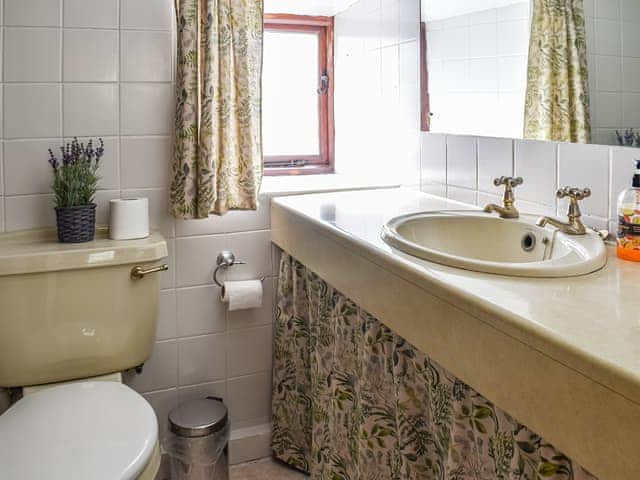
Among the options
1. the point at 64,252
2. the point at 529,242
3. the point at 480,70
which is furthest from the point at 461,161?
the point at 64,252

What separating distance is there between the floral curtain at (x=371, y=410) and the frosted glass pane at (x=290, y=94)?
2.61 feet

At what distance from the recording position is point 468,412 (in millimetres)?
990

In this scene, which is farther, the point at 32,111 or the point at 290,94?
the point at 290,94

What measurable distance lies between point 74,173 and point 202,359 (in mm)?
745

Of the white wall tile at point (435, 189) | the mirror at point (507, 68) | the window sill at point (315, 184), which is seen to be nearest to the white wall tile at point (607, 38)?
the mirror at point (507, 68)

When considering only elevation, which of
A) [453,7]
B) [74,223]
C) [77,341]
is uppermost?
[453,7]

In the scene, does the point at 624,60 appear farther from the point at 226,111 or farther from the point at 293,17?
the point at 293,17

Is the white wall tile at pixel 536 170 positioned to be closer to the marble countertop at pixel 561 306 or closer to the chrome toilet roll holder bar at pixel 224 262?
the marble countertop at pixel 561 306

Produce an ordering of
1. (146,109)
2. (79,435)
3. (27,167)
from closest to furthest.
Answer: (79,435) → (27,167) → (146,109)

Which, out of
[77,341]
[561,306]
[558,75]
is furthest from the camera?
[77,341]

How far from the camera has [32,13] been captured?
164 cm

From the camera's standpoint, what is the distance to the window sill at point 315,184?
201 centimetres

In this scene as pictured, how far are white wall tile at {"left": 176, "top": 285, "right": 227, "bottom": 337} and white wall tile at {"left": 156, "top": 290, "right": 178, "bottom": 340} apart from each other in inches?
0.6

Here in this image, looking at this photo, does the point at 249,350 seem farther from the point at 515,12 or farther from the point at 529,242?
the point at 515,12
